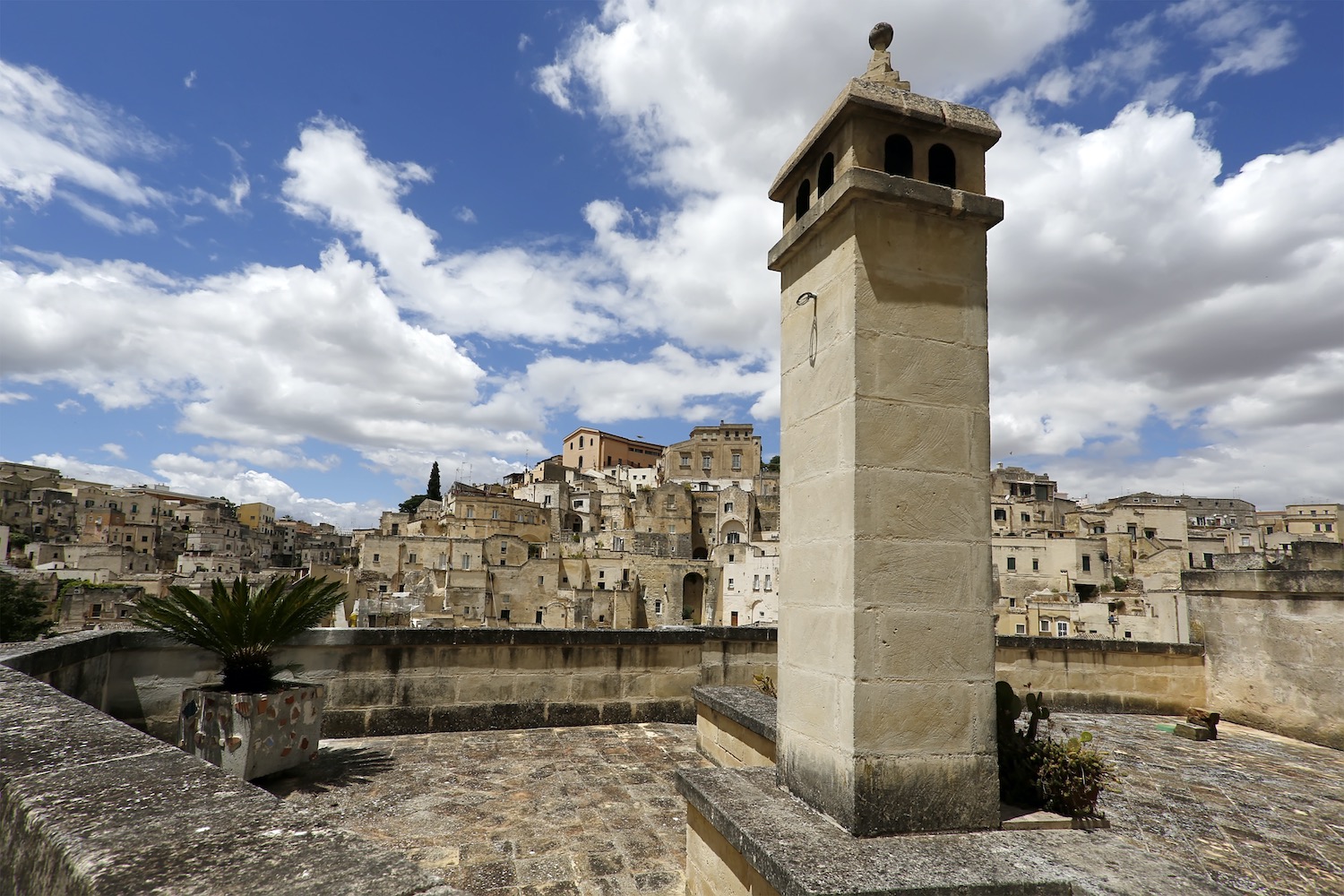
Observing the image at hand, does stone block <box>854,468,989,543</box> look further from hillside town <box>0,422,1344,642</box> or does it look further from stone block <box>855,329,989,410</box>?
hillside town <box>0,422,1344,642</box>

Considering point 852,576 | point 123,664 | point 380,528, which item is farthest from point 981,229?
point 380,528

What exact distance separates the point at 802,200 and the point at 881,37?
0.88 meters

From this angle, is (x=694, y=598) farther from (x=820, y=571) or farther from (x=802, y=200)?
(x=820, y=571)

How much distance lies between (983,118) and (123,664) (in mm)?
7268

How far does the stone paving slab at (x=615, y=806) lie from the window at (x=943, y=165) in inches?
114

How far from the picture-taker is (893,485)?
289 centimetres

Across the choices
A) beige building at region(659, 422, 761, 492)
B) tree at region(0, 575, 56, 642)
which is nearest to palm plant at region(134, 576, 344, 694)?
tree at region(0, 575, 56, 642)

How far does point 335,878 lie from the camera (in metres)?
1.58

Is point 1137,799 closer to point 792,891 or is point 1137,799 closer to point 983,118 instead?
point 792,891

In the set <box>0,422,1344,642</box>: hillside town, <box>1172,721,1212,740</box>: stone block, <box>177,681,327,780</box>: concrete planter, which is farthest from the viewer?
<box>0,422,1344,642</box>: hillside town

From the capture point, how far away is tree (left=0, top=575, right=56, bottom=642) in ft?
91.7

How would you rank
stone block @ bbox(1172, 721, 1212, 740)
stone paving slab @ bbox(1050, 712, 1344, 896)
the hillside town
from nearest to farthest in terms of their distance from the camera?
stone paving slab @ bbox(1050, 712, 1344, 896) < stone block @ bbox(1172, 721, 1212, 740) < the hillside town

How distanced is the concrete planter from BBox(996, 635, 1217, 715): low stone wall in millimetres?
7444

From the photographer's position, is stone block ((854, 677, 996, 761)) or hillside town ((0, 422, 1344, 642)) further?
hillside town ((0, 422, 1344, 642))
